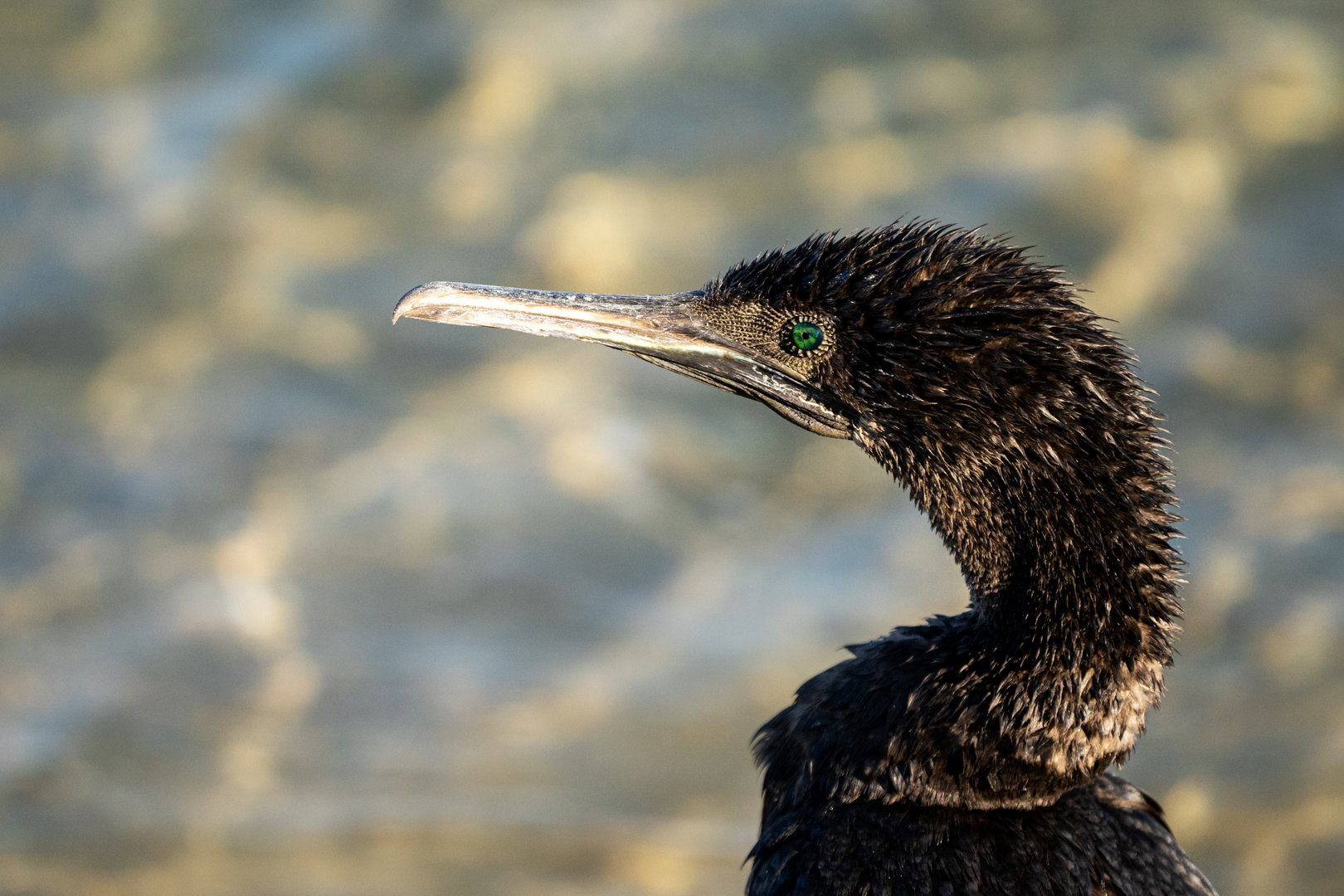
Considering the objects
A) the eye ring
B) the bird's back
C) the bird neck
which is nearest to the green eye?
the eye ring

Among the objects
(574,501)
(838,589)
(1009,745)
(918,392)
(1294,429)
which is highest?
(1294,429)

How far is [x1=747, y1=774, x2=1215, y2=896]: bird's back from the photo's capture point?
3238 mm

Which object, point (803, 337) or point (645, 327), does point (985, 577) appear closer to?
point (803, 337)

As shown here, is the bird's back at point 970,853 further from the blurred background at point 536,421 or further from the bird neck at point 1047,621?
the blurred background at point 536,421

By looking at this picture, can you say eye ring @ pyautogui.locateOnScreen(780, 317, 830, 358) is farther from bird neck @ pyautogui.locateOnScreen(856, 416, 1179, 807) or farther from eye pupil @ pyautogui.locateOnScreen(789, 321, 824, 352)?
bird neck @ pyautogui.locateOnScreen(856, 416, 1179, 807)

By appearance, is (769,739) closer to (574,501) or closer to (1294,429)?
(574,501)

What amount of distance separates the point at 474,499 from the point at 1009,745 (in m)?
3.66

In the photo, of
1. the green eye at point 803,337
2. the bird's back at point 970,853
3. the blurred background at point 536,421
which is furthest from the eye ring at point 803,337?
the blurred background at point 536,421

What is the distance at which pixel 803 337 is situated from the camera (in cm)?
347

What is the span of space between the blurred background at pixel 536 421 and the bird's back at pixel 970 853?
2.05 m

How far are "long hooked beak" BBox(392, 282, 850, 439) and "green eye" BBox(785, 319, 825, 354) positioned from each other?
6 cm

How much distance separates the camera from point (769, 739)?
12.1 feet

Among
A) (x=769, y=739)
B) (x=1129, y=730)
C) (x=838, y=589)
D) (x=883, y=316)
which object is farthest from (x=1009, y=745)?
(x=838, y=589)

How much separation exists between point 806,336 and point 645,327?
0.40m
